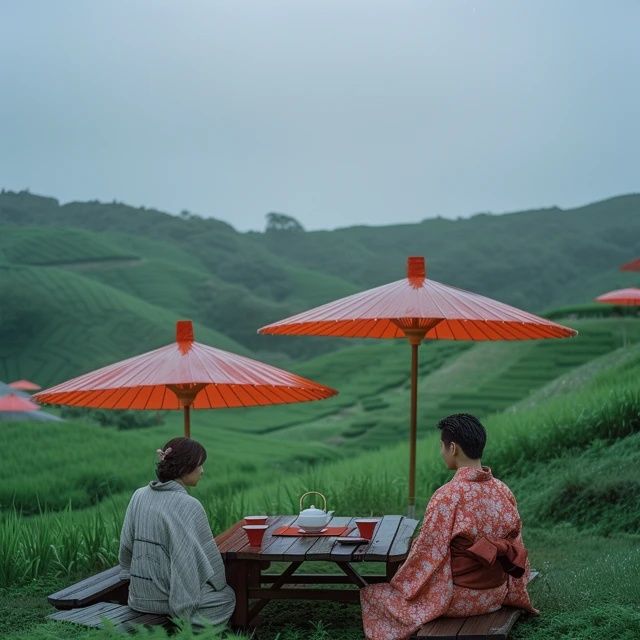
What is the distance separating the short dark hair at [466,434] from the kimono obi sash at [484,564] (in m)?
0.39

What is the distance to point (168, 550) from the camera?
15.0ft

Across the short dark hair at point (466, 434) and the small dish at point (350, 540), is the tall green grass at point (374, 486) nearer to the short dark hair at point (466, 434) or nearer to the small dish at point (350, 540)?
the small dish at point (350, 540)

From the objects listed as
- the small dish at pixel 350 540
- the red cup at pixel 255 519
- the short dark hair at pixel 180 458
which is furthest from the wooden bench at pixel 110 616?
the small dish at pixel 350 540

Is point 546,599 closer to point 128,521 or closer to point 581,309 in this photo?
point 128,521

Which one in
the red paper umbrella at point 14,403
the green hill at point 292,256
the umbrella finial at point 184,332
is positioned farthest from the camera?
the green hill at point 292,256

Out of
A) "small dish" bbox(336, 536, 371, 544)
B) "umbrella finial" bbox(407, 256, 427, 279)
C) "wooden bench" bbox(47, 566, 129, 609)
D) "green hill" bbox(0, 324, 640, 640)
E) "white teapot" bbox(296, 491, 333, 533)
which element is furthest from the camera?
"umbrella finial" bbox(407, 256, 427, 279)

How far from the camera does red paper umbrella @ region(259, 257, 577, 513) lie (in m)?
5.68

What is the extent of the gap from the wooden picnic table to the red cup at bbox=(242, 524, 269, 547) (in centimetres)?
4

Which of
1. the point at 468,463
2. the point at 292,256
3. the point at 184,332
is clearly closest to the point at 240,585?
the point at 468,463

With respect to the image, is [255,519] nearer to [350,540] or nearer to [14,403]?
[350,540]

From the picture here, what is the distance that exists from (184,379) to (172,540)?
47.6 inches

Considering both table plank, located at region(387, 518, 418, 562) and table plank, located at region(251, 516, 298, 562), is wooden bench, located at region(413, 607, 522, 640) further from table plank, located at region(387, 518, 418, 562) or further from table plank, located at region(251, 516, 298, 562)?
table plank, located at region(251, 516, 298, 562)

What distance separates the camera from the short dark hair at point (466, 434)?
446 cm

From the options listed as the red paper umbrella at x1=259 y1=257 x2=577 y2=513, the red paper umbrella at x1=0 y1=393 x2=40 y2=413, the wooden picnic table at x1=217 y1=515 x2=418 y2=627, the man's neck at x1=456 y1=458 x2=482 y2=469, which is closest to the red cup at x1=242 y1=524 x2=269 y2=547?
the wooden picnic table at x1=217 y1=515 x2=418 y2=627
